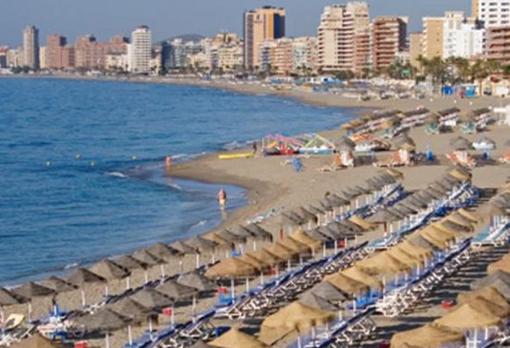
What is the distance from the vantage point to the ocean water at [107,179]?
106 ft

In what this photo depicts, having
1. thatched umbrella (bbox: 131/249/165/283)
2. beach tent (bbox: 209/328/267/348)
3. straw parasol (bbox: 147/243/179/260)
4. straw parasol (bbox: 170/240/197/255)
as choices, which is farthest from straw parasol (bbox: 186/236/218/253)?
beach tent (bbox: 209/328/267/348)

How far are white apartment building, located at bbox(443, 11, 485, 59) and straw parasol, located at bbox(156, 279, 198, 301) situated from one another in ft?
473

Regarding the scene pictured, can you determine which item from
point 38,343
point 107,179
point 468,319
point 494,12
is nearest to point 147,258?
point 38,343

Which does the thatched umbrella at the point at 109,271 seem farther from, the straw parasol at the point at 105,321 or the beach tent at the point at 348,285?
the beach tent at the point at 348,285

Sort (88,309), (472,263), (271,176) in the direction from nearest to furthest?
(88,309)
(472,263)
(271,176)

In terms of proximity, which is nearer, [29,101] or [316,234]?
[316,234]

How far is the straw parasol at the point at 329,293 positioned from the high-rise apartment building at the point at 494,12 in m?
166

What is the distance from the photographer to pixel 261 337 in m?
17.6

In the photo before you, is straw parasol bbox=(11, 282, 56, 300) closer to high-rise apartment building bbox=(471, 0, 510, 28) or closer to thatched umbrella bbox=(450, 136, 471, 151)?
thatched umbrella bbox=(450, 136, 471, 151)

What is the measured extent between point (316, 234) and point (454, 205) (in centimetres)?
691

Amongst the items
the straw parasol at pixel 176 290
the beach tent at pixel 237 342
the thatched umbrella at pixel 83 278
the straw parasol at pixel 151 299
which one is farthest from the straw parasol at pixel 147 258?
the beach tent at pixel 237 342

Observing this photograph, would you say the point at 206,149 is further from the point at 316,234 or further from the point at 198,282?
the point at 198,282

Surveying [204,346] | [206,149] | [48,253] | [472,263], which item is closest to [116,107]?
[206,149]

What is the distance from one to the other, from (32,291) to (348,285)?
5670mm
